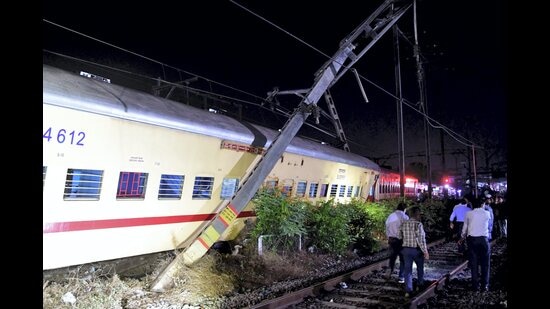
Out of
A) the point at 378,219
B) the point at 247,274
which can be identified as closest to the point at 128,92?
the point at 247,274

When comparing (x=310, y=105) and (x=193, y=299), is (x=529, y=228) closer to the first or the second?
(x=193, y=299)

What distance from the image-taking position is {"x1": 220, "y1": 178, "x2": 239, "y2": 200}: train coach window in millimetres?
8723

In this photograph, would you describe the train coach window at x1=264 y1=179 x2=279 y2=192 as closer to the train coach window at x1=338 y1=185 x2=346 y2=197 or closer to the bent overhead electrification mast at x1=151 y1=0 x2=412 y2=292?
the bent overhead electrification mast at x1=151 y1=0 x2=412 y2=292

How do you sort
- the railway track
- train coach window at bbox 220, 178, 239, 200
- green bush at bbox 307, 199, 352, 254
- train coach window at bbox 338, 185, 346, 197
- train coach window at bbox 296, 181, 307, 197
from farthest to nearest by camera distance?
train coach window at bbox 338, 185, 346, 197 < train coach window at bbox 296, 181, 307, 197 < green bush at bbox 307, 199, 352, 254 < train coach window at bbox 220, 178, 239, 200 < the railway track

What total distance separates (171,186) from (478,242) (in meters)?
6.28

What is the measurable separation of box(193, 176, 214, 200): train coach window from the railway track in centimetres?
304

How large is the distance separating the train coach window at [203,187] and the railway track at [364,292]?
9.98 ft

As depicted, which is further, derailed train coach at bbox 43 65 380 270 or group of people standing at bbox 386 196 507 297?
group of people standing at bbox 386 196 507 297

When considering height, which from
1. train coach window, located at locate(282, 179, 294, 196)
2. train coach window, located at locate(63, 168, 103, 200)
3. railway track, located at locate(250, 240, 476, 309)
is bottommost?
railway track, located at locate(250, 240, 476, 309)

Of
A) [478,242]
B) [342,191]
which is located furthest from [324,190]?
[478,242]

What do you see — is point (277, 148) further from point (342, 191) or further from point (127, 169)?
point (342, 191)

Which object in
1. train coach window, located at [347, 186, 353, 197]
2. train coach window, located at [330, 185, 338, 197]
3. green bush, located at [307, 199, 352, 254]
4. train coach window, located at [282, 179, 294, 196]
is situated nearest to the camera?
green bush, located at [307, 199, 352, 254]

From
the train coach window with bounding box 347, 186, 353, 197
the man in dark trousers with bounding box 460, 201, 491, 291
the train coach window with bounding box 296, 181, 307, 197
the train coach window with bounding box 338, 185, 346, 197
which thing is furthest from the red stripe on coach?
the train coach window with bounding box 347, 186, 353, 197

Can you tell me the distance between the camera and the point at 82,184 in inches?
234
